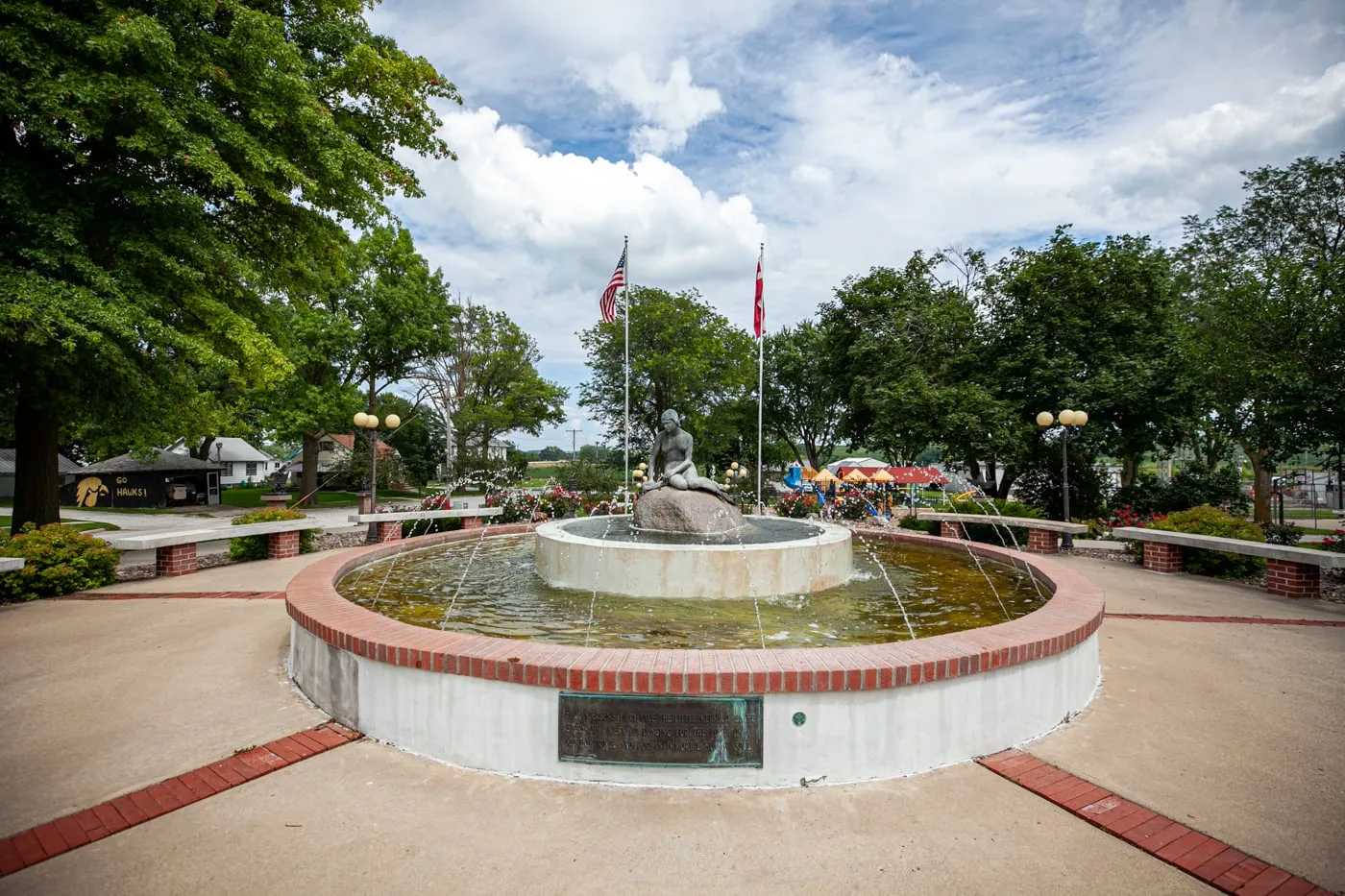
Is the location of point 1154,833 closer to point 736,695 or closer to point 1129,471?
point 736,695

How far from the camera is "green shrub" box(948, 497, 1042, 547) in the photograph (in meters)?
15.1

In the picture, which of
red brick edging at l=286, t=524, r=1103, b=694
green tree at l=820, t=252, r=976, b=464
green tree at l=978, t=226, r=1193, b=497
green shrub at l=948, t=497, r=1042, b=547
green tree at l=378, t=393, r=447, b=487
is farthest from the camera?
green tree at l=378, t=393, r=447, b=487

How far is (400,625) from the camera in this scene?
4.74 m

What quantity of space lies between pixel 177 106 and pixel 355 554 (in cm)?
790

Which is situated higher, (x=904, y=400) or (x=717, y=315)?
(x=717, y=315)

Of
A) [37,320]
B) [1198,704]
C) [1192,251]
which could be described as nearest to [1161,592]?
[1198,704]

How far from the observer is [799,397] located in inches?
1666

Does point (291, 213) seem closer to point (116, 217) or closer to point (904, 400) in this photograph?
point (116, 217)

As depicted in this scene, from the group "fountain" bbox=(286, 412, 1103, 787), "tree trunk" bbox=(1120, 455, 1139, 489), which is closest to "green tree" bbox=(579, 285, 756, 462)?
"tree trunk" bbox=(1120, 455, 1139, 489)

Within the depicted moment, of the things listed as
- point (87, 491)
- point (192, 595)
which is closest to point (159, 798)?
point (192, 595)

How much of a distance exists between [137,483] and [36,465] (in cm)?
2550

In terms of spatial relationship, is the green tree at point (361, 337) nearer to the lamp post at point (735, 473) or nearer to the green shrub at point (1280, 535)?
the lamp post at point (735, 473)

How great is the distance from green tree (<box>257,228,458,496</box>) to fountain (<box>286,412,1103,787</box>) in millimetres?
23335

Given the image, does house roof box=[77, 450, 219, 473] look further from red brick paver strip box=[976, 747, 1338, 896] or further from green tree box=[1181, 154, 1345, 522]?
green tree box=[1181, 154, 1345, 522]
